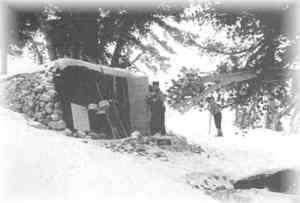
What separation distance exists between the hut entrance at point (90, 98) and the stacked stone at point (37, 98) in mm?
322

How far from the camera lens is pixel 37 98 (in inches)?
426

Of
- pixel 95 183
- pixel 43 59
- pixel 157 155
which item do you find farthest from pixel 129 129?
pixel 43 59

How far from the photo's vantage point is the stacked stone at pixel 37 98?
1043cm

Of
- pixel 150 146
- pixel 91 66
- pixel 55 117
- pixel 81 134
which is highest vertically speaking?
pixel 91 66

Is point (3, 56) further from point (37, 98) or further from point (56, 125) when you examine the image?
point (56, 125)

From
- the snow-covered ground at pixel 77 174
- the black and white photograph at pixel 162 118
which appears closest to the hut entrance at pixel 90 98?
the black and white photograph at pixel 162 118

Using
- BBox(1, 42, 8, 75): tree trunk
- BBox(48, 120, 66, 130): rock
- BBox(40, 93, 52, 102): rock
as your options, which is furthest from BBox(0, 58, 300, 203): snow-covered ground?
BBox(1, 42, 8, 75): tree trunk

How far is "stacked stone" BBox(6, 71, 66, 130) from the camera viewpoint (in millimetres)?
10430

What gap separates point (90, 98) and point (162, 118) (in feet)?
7.70

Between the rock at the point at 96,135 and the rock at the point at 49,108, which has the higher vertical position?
the rock at the point at 49,108

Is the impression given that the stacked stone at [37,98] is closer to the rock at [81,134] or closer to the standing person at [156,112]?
the rock at [81,134]

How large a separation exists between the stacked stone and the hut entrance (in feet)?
1.06

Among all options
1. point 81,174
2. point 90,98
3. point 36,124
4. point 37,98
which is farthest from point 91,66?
point 81,174

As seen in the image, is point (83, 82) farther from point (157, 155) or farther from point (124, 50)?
point (124, 50)
